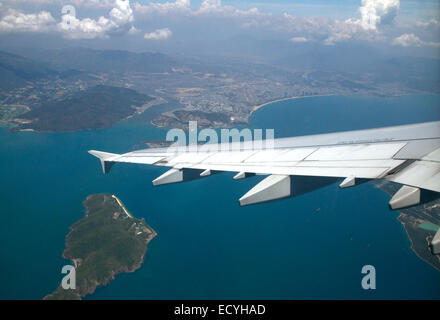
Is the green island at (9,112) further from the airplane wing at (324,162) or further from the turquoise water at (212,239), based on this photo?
the airplane wing at (324,162)

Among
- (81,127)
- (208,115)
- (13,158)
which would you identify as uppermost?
(208,115)

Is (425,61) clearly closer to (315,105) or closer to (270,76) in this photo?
(270,76)

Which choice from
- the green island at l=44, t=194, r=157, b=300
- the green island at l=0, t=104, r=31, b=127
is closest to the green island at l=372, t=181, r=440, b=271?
the green island at l=44, t=194, r=157, b=300

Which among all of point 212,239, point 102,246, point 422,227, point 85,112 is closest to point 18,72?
point 85,112

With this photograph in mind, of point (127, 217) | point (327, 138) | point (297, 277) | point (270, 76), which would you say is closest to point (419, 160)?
point (327, 138)

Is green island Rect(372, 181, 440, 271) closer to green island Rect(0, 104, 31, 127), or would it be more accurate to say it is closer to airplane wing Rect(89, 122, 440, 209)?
airplane wing Rect(89, 122, 440, 209)

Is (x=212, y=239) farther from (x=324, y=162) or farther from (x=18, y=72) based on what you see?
(x=18, y=72)
